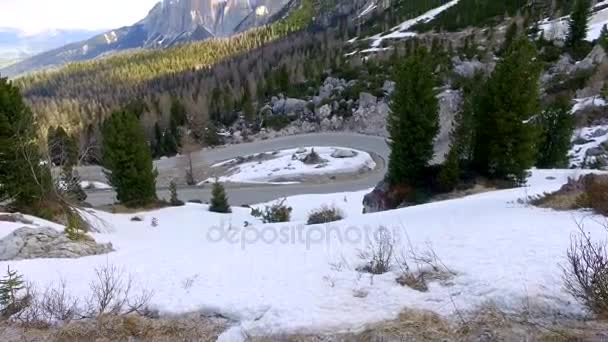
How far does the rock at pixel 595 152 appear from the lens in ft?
77.6

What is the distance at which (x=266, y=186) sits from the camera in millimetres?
37906

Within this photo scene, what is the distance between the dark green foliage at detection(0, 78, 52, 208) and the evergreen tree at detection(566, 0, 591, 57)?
55.0 m

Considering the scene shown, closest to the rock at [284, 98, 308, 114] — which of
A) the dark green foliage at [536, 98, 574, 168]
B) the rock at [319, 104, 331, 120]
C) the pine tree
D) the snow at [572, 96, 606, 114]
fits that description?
the rock at [319, 104, 331, 120]

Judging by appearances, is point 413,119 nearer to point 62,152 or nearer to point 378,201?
point 378,201

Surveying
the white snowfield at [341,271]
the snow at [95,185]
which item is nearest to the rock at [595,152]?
the white snowfield at [341,271]

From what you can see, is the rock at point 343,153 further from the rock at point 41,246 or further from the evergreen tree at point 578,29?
the rock at point 41,246

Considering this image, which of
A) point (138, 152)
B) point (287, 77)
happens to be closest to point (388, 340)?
point (138, 152)

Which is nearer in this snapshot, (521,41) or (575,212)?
(575,212)

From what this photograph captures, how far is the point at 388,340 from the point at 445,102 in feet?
162

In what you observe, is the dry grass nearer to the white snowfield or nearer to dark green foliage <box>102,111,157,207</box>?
the white snowfield

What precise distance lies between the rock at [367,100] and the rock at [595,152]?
107 feet

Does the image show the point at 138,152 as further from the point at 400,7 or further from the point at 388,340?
the point at 400,7

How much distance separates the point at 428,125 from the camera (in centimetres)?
1933

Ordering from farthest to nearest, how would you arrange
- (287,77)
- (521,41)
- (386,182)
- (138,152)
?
(287,77), (138,152), (386,182), (521,41)
